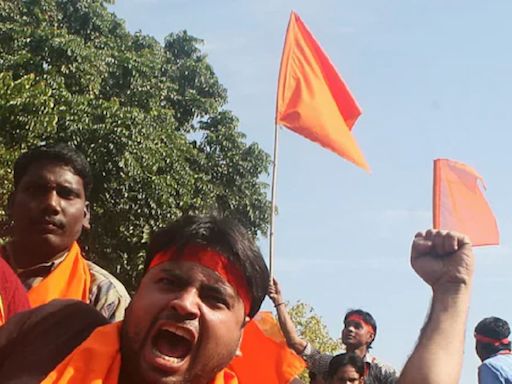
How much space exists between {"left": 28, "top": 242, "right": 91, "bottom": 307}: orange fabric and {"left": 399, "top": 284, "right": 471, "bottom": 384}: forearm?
1870 mm

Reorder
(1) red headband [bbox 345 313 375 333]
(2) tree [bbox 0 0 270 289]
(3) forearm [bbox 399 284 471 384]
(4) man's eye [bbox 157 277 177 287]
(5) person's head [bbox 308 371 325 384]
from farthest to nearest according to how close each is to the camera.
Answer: (2) tree [bbox 0 0 270 289]
(1) red headband [bbox 345 313 375 333]
(5) person's head [bbox 308 371 325 384]
(4) man's eye [bbox 157 277 177 287]
(3) forearm [bbox 399 284 471 384]

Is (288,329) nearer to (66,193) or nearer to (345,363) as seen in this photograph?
(345,363)

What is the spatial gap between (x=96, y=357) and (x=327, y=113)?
3403 mm

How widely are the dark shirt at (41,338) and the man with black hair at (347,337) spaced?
364 cm

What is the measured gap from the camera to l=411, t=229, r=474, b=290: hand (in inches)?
96.8

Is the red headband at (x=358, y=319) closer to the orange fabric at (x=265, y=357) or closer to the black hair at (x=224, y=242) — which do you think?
the orange fabric at (x=265, y=357)

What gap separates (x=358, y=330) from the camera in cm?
649

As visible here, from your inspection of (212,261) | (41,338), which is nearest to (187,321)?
(212,261)

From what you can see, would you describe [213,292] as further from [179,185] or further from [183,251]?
[179,185]

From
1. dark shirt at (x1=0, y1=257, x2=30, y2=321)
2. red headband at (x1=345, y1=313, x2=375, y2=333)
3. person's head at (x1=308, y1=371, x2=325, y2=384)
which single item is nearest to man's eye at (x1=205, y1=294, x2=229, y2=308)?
dark shirt at (x1=0, y1=257, x2=30, y2=321)

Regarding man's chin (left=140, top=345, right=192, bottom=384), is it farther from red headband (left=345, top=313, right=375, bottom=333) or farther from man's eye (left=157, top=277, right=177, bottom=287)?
red headband (left=345, top=313, right=375, bottom=333)

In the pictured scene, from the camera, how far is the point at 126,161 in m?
16.0

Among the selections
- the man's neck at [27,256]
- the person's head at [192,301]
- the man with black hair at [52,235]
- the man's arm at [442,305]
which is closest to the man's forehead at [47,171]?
the man with black hair at [52,235]

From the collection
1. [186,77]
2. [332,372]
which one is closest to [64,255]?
[332,372]
